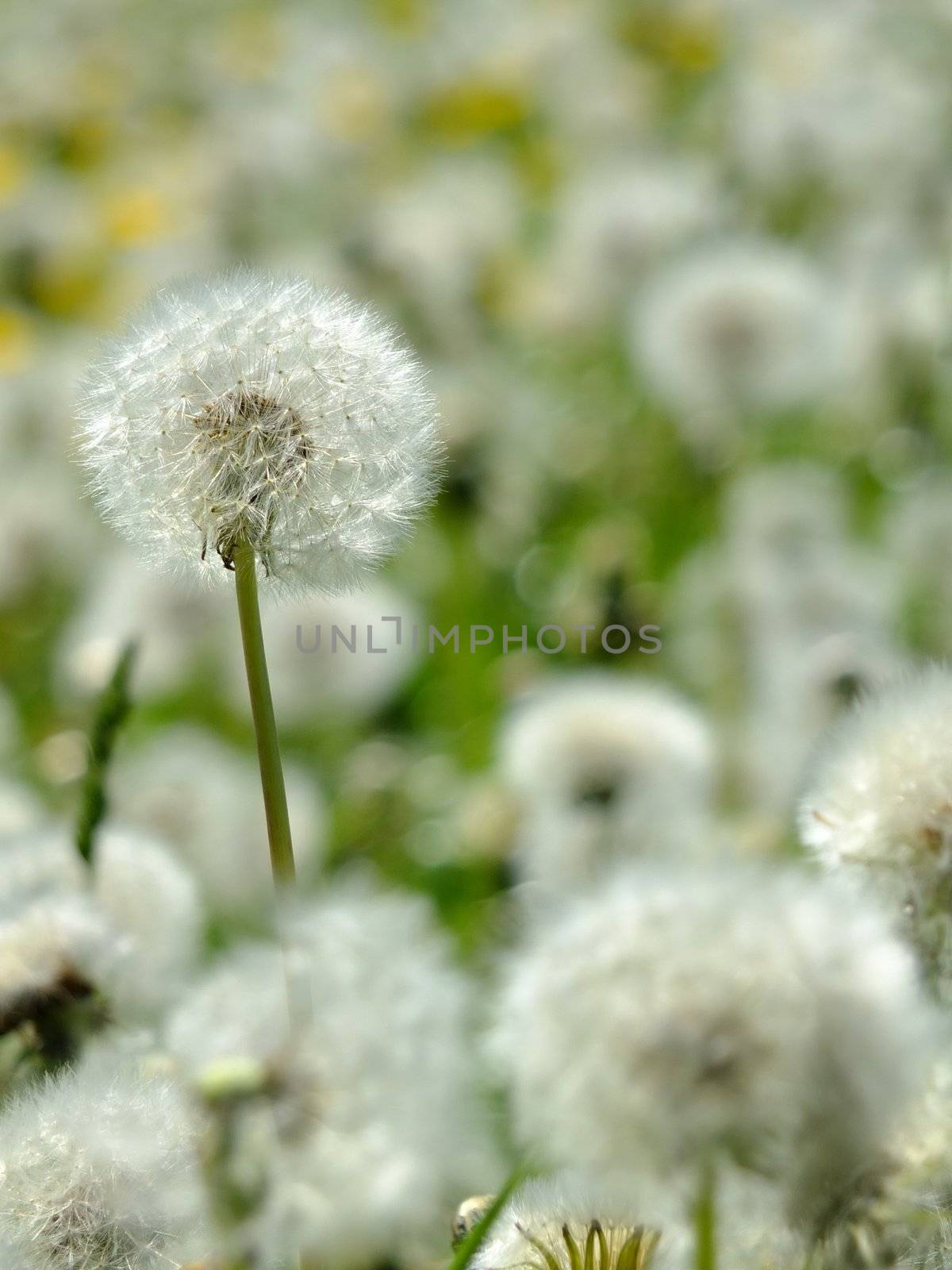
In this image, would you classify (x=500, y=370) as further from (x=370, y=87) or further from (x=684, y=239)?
(x=370, y=87)

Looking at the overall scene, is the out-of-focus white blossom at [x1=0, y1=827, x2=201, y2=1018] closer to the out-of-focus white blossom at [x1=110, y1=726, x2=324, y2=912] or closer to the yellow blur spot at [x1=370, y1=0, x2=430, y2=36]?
the out-of-focus white blossom at [x1=110, y1=726, x2=324, y2=912]

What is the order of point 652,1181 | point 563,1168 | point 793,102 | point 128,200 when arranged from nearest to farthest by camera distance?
point 652,1181, point 563,1168, point 793,102, point 128,200

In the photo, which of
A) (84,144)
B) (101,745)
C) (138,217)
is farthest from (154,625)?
(84,144)

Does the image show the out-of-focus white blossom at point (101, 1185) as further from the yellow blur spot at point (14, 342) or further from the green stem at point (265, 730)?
the yellow blur spot at point (14, 342)

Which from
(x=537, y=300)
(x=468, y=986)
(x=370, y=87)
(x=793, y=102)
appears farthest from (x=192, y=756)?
(x=370, y=87)

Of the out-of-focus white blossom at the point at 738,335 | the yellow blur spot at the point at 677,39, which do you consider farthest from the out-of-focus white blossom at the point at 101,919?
the yellow blur spot at the point at 677,39

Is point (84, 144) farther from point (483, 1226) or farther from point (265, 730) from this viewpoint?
point (483, 1226)

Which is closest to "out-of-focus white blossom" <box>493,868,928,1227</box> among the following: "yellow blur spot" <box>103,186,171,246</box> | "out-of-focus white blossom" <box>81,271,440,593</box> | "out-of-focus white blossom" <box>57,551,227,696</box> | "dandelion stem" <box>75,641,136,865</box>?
"out-of-focus white blossom" <box>81,271,440,593</box>
